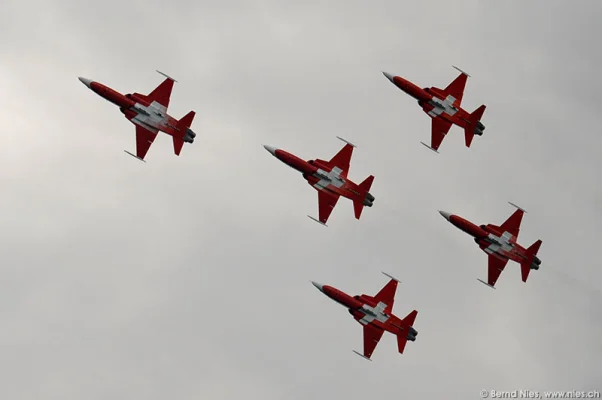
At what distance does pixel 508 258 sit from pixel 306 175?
746 inches

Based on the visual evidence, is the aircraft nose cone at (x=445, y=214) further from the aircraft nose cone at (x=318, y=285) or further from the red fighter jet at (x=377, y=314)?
the aircraft nose cone at (x=318, y=285)

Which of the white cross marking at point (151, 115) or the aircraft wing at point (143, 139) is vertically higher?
the white cross marking at point (151, 115)

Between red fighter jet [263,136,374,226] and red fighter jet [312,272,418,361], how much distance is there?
21.0ft

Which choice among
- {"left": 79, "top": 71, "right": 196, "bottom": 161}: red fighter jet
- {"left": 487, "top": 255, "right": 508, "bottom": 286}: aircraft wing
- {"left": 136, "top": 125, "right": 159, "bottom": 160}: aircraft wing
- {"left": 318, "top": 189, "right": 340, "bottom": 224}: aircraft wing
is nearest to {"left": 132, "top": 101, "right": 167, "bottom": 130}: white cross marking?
{"left": 79, "top": 71, "right": 196, "bottom": 161}: red fighter jet

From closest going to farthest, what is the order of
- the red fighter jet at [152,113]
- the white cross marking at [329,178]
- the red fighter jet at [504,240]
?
the red fighter jet at [152,113], the white cross marking at [329,178], the red fighter jet at [504,240]

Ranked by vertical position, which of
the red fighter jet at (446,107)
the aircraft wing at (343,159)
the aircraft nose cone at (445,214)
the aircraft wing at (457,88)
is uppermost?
the aircraft wing at (457,88)

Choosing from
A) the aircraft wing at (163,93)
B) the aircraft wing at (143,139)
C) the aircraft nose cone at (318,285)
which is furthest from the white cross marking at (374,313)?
the aircraft wing at (163,93)

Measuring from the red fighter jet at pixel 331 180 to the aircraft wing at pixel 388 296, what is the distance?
6766mm

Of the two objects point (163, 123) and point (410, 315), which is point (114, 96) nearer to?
point (163, 123)

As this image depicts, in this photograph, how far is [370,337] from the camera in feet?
475

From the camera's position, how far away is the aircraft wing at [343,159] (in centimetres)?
14300

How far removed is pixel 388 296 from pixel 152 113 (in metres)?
25.1

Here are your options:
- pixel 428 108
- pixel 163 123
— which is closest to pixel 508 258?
pixel 428 108

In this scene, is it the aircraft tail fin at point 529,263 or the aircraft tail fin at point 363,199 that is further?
the aircraft tail fin at point 529,263
